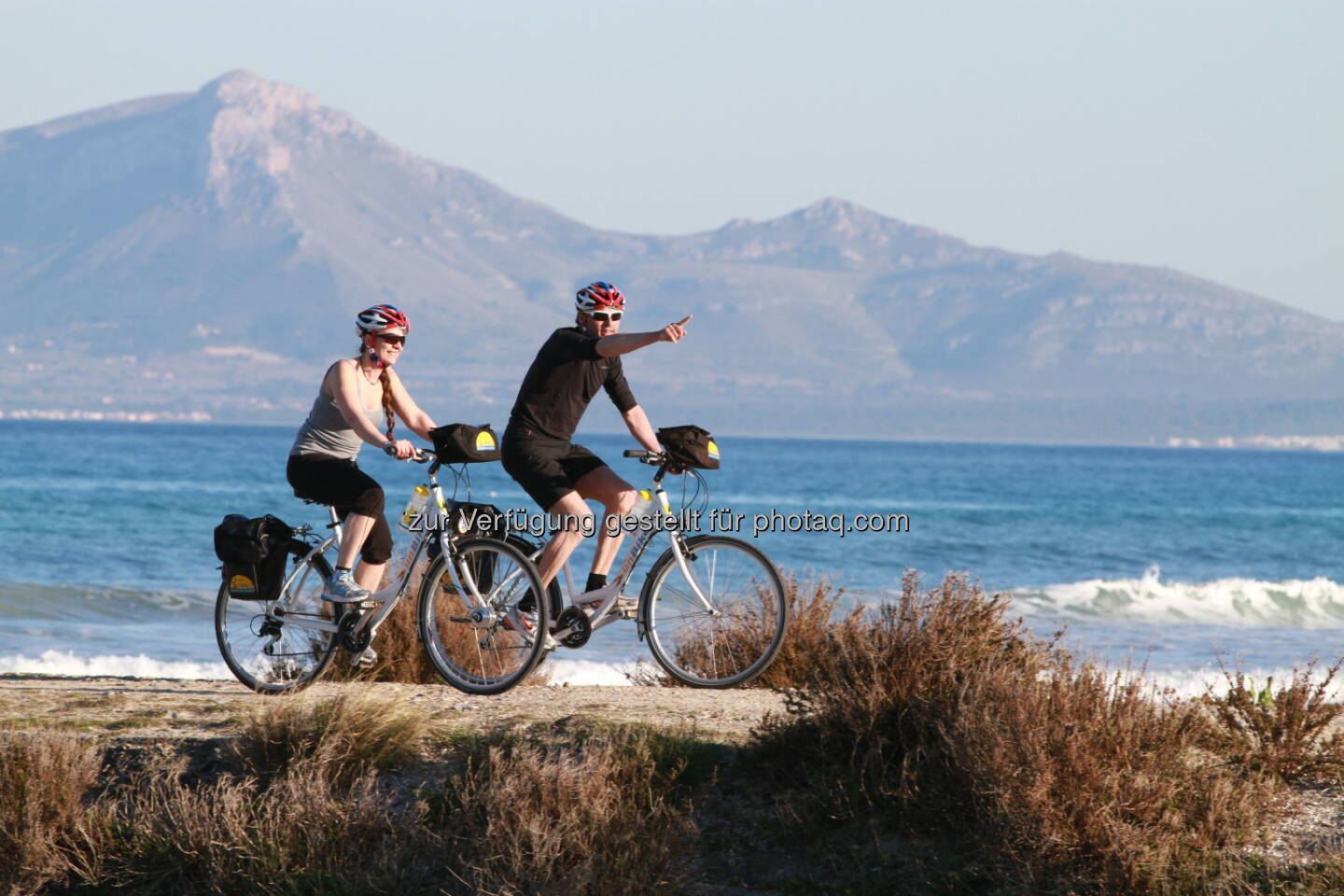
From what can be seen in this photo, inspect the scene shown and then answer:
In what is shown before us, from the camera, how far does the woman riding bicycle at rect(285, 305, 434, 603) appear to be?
7926 mm

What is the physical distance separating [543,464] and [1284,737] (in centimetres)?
365

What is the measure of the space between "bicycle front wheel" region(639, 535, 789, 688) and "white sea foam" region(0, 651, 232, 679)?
19.6ft

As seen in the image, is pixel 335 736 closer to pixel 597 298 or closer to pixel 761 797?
pixel 761 797

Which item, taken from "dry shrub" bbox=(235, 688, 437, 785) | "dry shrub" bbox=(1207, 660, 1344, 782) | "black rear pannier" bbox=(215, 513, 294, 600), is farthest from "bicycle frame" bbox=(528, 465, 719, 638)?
"dry shrub" bbox=(1207, 660, 1344, 782)

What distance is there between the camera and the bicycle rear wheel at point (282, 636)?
27.4ft

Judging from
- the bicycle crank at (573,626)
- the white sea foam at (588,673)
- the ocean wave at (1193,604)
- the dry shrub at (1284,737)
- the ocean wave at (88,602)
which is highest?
the bicycle crank at (573,626)

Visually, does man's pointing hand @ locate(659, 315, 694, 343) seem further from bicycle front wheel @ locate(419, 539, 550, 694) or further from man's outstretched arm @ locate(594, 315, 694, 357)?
bicycle front wheel @ locate(419, 539, 550, 694)

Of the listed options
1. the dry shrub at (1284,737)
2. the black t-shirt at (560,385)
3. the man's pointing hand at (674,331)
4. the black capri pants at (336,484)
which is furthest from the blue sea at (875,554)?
the black capri pants at (336,484)

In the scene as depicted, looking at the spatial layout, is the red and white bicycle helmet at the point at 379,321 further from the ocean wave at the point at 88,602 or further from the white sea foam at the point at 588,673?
the ocean wave at the point at 88,602

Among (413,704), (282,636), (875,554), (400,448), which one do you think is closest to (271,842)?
(413,704)

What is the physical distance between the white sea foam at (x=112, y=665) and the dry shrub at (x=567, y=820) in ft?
23.2

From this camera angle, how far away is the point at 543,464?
793 centimetres

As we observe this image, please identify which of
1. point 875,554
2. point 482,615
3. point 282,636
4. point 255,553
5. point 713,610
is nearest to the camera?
point 482,615

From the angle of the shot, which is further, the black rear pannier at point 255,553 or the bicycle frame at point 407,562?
the black rear pannier at point 255,553
